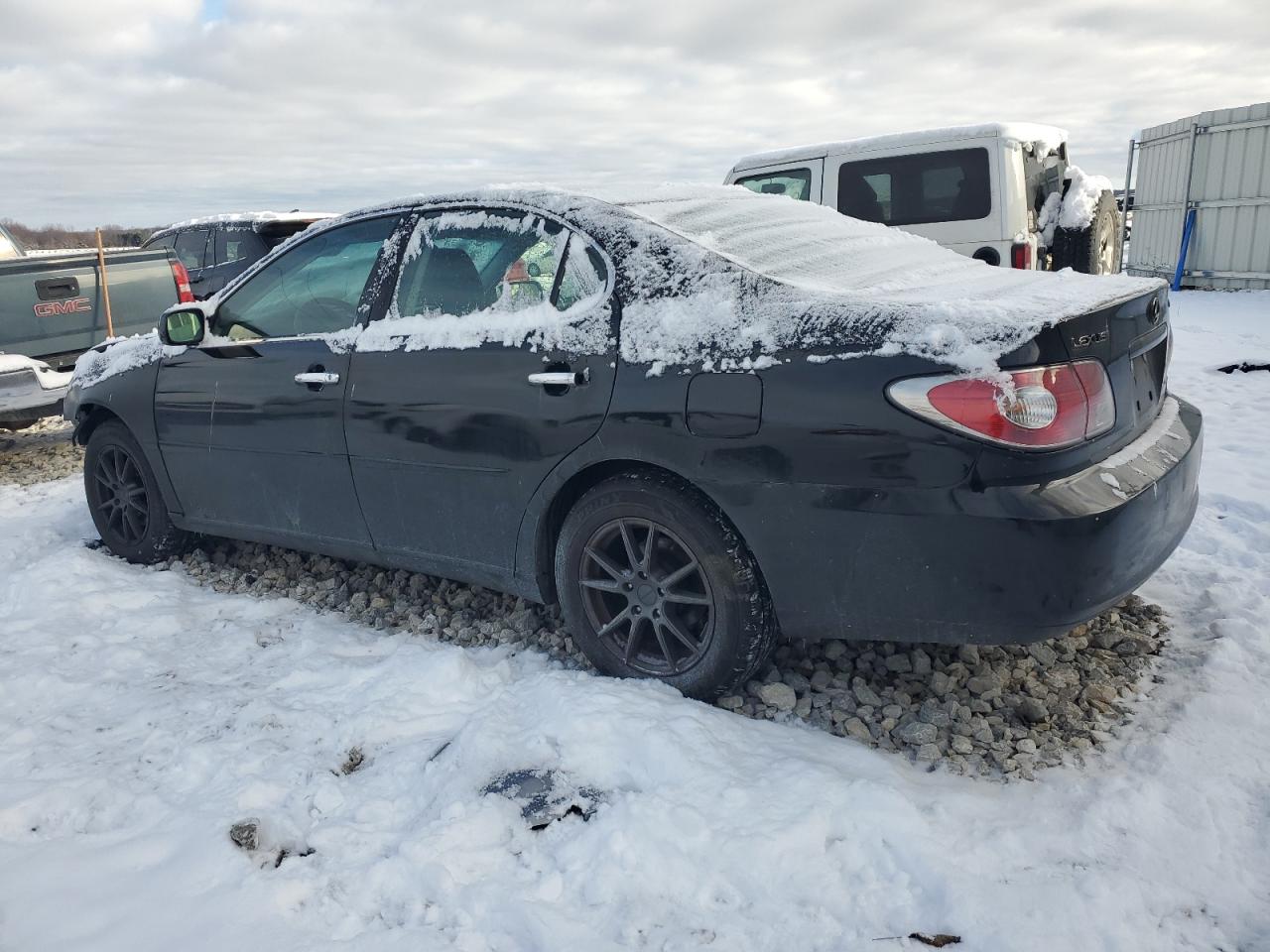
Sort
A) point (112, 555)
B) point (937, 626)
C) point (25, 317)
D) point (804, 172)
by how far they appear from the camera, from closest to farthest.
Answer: point (937, 626)
point (112, 555)
point (25, 317)
point (804, 172)

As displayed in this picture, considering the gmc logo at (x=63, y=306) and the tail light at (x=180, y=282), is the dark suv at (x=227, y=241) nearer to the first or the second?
the tail light at (x=180, y=282)

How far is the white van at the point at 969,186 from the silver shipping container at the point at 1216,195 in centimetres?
565

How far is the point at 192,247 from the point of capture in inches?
467

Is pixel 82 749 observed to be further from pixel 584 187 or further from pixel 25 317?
pixel 25 317

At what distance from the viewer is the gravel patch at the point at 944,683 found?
107 inches

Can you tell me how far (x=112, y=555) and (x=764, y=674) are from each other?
11.3ft

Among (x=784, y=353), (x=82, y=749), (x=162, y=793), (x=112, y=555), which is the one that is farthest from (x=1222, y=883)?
(x=112, y=555)

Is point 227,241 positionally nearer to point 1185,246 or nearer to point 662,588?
point 662,588

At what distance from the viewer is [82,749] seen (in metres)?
2.89

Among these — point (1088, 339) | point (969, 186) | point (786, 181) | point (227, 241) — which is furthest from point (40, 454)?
point (969, 186)

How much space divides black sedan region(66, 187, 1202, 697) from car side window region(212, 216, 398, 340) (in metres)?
0.01

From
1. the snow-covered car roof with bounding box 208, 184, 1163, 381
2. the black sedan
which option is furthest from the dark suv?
the snow-covered car roof with bounding box 208, 184, 1163, 381

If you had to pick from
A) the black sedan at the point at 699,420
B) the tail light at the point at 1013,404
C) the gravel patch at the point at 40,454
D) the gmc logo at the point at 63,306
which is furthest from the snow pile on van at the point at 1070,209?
the gravel patch at the point at 40,454

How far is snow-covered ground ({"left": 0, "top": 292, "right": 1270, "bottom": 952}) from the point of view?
209 cm
